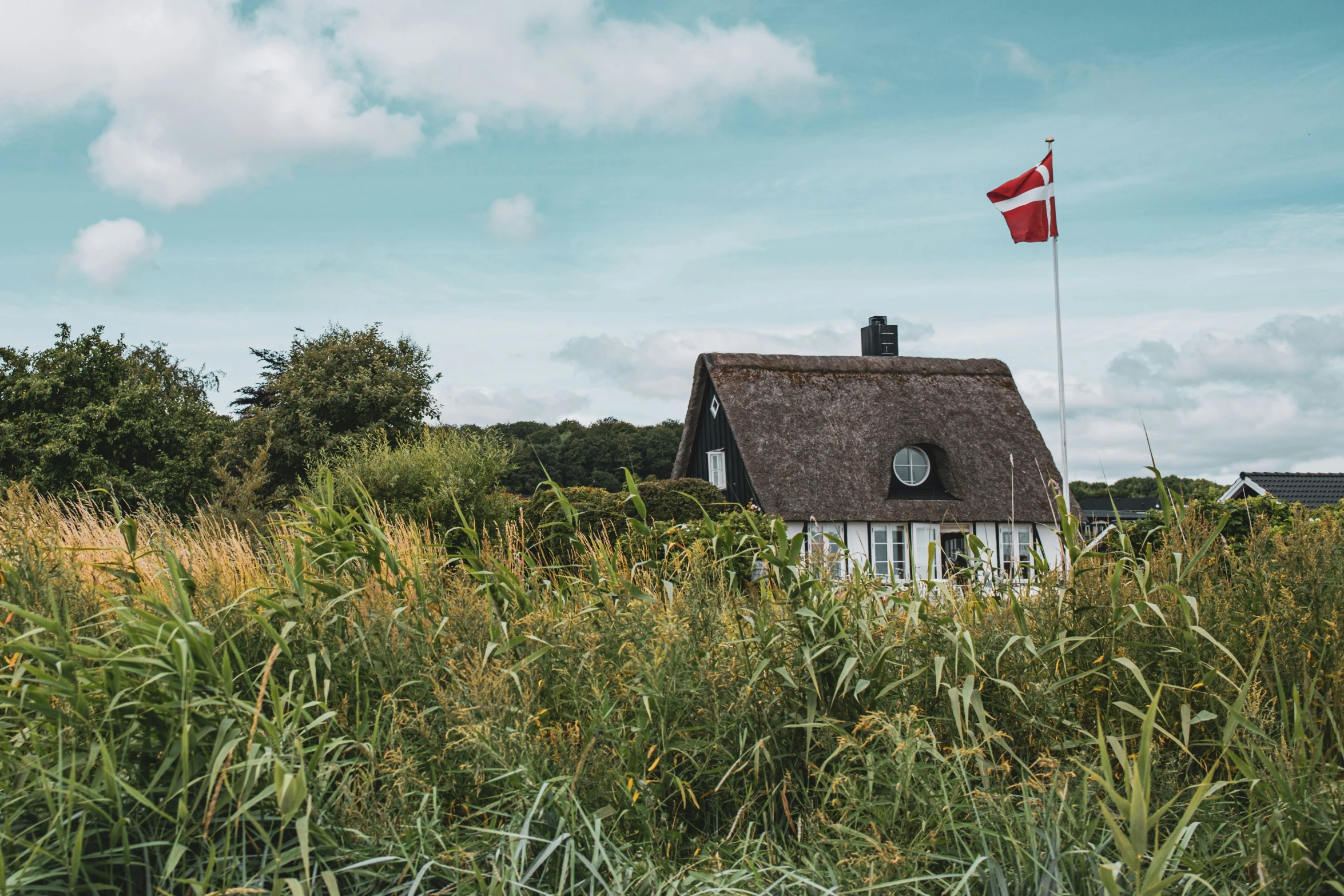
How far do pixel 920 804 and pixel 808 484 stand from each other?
1720cm

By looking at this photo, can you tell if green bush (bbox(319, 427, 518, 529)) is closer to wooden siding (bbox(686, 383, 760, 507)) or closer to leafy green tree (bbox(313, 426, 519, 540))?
leafy green tree (bbox(313, 426, 519, 540))

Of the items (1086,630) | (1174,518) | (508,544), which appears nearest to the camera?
(1086,630)

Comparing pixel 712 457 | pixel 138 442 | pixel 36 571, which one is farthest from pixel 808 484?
pixel 36 571

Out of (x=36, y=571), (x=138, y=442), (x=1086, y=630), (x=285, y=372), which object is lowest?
(x=1086, y=630)

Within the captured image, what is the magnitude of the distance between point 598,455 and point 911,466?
49.1ft

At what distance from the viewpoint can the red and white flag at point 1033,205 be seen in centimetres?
1411

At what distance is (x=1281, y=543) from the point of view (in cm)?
347

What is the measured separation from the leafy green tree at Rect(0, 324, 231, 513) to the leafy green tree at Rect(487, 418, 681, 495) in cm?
1241

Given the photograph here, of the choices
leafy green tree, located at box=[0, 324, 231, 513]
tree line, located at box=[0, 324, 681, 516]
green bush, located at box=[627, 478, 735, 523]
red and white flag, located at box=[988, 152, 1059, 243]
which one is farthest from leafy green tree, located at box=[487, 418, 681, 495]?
red and white flag, located at box=[988, 152, 1059, 243]

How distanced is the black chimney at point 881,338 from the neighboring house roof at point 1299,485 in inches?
323

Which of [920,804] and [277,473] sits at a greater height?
[277,473]

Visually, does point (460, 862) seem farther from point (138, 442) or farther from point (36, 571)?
point (138, 442)

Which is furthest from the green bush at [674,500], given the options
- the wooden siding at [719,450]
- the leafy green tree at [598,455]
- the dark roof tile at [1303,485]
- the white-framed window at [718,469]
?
the leafy green tree at [598,455]

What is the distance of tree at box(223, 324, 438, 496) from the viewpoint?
24.5 meters
